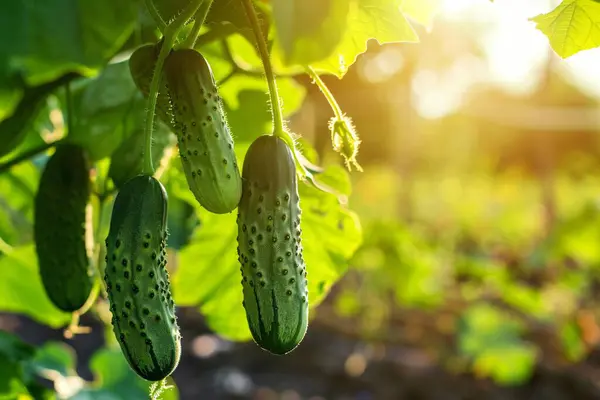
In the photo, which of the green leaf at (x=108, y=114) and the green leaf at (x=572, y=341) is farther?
the green leaf at (x=572, y=341)

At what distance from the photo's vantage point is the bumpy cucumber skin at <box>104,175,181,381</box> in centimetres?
109

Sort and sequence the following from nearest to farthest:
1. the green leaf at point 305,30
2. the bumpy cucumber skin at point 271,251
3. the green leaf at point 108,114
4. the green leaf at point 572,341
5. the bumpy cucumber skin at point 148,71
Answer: the green leaf at point 305,30 → the bumpy cucumber skin at point 271,251 → the bumpy cucumber skin at point 148,71 → the green leaf at point 108,114 → the green leaf at point 572,341

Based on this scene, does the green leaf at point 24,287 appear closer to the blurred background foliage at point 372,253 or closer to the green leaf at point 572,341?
the blurred background foliage at point 372,253

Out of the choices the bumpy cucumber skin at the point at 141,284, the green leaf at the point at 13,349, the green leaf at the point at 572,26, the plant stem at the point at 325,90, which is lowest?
the bumpy cucumber skin at the point at 141,284

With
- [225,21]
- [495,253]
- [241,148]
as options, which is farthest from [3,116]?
[495,253]

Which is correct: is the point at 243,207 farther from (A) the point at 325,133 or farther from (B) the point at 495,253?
(A) the point at 325,133

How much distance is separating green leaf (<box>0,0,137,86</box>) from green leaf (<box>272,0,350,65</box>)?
0.40 meters

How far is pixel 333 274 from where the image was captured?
1.69 metres

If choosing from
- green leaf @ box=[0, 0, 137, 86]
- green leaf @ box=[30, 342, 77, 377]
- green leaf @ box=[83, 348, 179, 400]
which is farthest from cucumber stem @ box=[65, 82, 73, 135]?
green leaf @ box=[83, 348, 179, 400]

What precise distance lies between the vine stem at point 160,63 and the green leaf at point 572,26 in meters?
0.50

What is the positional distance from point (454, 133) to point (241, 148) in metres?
15.8

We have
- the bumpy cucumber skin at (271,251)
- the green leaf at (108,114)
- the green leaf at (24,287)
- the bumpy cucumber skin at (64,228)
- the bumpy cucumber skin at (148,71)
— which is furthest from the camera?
the green leaf at (24,287)

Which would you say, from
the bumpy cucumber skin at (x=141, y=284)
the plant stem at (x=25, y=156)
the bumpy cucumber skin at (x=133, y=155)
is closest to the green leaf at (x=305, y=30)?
the bumpy cucumber skin at (x=141, y=284)

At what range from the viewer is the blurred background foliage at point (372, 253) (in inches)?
65.4
